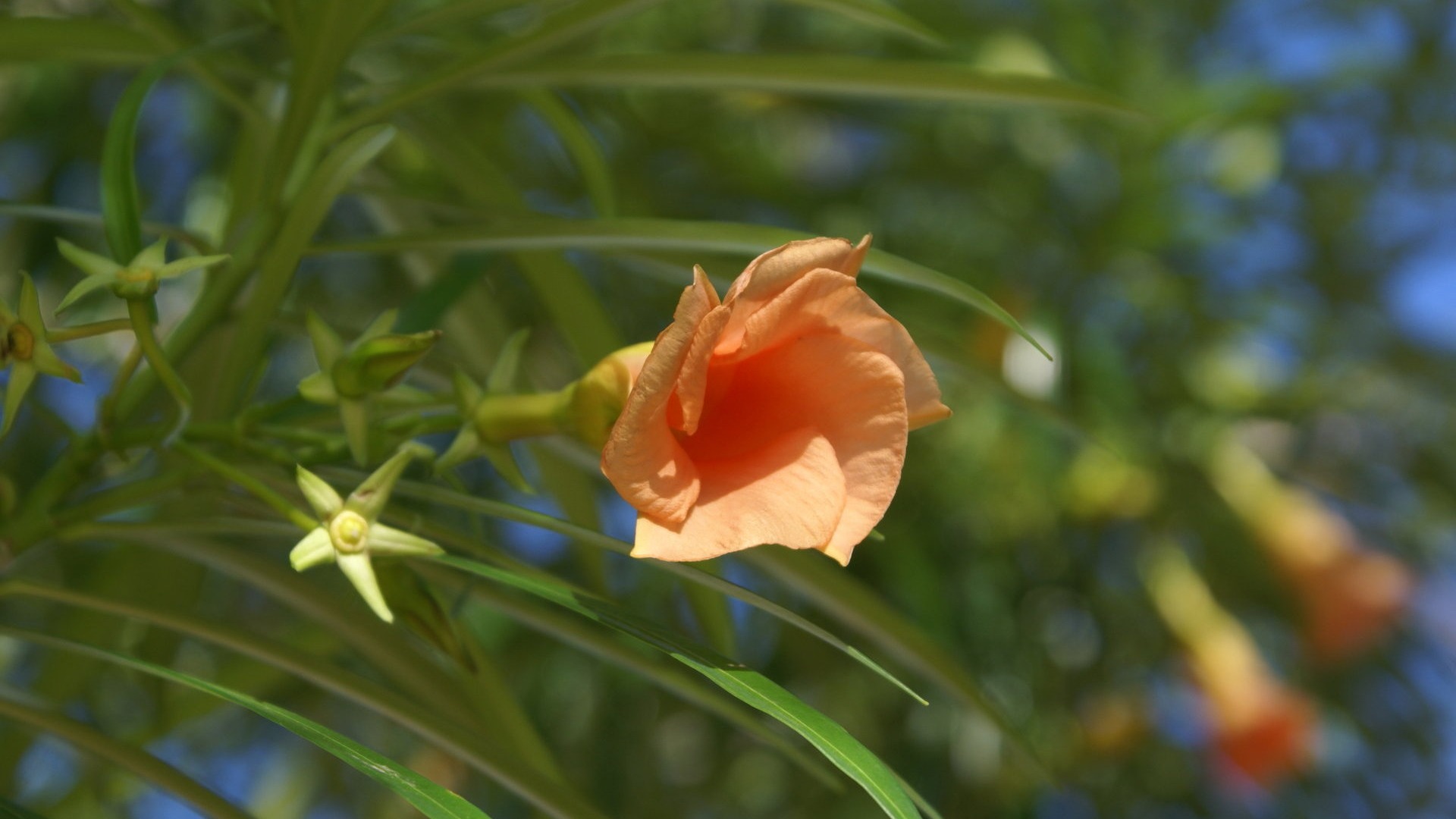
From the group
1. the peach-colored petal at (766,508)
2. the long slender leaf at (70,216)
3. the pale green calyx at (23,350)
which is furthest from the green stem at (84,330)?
the peach-colored petal at (766,508)

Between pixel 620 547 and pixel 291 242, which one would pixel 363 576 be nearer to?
pixel 620 547

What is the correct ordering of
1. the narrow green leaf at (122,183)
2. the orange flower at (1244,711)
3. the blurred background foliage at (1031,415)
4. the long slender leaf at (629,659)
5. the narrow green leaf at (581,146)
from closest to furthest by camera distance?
the narrow green leaf at (122,183) → the long slender leaf at (629,659) → the narrow green leaf at (581,146) → the blurred background foliage at (1031,415) → the orange flower at (1244,711)

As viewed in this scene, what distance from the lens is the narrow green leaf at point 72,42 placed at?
0.59 m

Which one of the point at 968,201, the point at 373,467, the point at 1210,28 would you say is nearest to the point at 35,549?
the point at 373,467

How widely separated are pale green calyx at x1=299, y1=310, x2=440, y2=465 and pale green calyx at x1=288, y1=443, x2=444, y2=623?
36 millimetres

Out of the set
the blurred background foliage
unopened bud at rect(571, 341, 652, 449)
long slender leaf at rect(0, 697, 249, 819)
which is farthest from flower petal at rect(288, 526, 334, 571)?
the blurred background foliage

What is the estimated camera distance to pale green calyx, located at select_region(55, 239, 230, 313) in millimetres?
416

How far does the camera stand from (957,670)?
0.65 metres

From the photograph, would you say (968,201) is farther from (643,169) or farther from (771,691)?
(771,691)

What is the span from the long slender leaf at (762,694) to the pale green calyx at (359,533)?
2 cm

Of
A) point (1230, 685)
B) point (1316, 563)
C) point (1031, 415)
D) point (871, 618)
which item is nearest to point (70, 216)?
point (871, 618)

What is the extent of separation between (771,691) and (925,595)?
793 millimetres

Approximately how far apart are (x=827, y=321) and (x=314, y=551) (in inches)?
7.3

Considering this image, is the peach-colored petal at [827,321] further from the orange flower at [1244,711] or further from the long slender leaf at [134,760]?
the orange flower at [1244,711]
